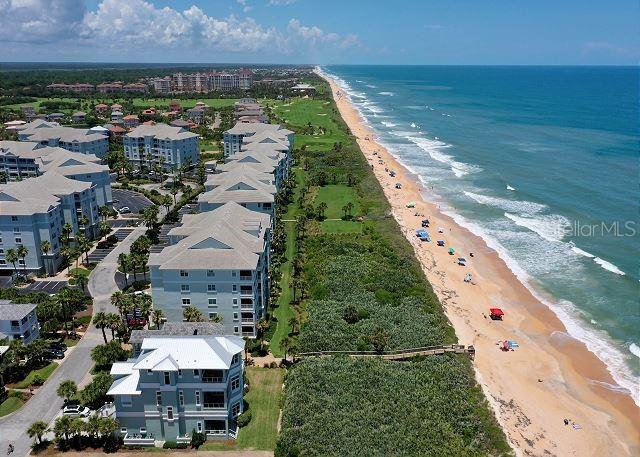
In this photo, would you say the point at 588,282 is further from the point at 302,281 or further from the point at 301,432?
the point at 301,432

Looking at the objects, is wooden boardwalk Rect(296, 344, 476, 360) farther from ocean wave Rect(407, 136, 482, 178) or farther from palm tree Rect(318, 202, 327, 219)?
ocean wave Rect(407, 136, 482, 178)

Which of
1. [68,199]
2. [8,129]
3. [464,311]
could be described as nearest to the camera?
[464,311]

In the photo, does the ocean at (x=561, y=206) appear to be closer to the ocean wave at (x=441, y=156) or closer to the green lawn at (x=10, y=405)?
the ocean wave at (x=441, y=156)

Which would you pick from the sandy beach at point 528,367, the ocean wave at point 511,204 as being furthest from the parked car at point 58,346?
the ocean wave at point 511,204

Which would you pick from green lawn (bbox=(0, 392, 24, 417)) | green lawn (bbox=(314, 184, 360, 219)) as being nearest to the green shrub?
green lawn (bbox=(0, 392, 24, 417))

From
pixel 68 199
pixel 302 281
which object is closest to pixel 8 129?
pixel 68 199

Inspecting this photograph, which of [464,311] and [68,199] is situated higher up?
[68,199]
